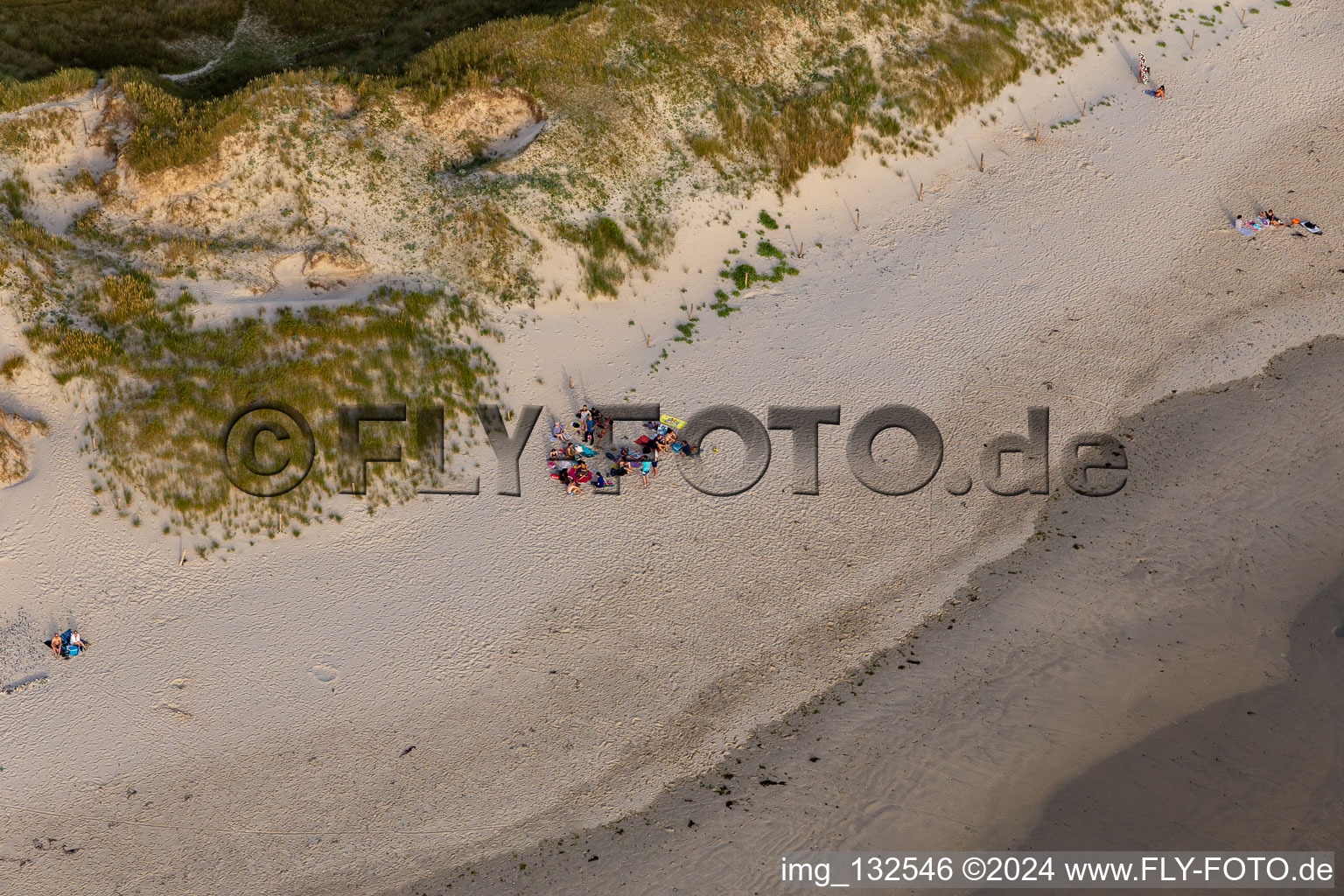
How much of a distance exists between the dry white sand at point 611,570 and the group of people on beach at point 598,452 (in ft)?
1.84

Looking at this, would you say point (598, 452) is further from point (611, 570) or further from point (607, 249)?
point (607, 249)

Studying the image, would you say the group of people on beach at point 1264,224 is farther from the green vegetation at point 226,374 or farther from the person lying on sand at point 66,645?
the person lying on sand at point 66,645

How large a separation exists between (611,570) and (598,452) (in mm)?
3881

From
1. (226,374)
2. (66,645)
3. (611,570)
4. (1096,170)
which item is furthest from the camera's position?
(1096,170)

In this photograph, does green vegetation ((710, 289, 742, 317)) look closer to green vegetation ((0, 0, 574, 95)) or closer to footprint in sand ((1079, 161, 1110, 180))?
green vegetation ((0, 0, 574, 95))

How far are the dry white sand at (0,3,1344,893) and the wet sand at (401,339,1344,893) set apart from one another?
0.82 metres

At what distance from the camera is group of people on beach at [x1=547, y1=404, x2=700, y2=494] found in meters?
26.3

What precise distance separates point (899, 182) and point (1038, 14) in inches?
429

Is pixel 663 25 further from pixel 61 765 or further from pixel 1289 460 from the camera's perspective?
pixel 61 765

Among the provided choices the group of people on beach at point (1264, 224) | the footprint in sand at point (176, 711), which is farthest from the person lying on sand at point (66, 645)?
the group of people on beach at point (1264, 224)

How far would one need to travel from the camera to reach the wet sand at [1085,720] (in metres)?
20.0

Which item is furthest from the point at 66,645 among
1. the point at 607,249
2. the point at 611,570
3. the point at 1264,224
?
the point at 1264,224

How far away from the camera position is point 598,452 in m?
27.2

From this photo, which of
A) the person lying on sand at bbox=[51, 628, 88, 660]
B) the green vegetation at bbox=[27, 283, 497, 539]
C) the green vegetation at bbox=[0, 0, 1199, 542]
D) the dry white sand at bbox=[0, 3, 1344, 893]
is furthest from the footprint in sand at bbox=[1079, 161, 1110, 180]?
the person lying on sand at bbox=[51, 628, 88, 660]
